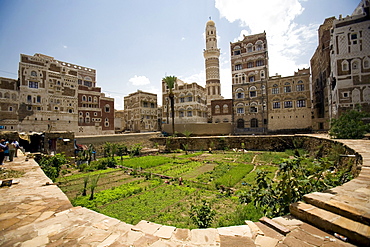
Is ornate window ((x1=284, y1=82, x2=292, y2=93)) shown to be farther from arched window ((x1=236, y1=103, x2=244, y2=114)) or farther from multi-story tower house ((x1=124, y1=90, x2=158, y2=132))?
multi-story tower house ((x1=124, y1=90, x2=158, y2=132))

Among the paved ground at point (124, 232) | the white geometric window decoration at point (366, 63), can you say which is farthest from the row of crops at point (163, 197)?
the white geometric window decoration at point (366, 63)

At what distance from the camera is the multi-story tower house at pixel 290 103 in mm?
30578

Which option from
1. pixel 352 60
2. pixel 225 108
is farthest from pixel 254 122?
pixel 352 60

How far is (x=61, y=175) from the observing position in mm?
12219

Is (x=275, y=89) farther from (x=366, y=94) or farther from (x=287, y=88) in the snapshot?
(x=366, y=94)

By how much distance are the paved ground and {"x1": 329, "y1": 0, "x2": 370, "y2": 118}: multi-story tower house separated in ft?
79.4

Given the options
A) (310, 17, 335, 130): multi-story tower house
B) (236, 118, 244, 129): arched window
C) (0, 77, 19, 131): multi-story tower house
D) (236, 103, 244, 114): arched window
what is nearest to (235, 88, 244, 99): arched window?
(236, 103, 244, 114): arched window

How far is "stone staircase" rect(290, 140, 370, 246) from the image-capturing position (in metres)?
2.63

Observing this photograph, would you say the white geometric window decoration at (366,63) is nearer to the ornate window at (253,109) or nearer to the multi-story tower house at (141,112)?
the ornate window at (253,109)

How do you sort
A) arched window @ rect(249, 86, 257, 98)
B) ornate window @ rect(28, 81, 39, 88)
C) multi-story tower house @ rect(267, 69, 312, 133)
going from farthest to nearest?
arched window @ rect(249, 86, 257, 98) → multi-story tower house @ rect(267, 69, 312, 133) → ornate window @ rect(28, 81, 39, 88)

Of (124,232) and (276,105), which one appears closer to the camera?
(124,232)

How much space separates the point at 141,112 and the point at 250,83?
2461 cm

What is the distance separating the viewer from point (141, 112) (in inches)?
1671

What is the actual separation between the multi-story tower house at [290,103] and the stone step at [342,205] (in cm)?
3168
